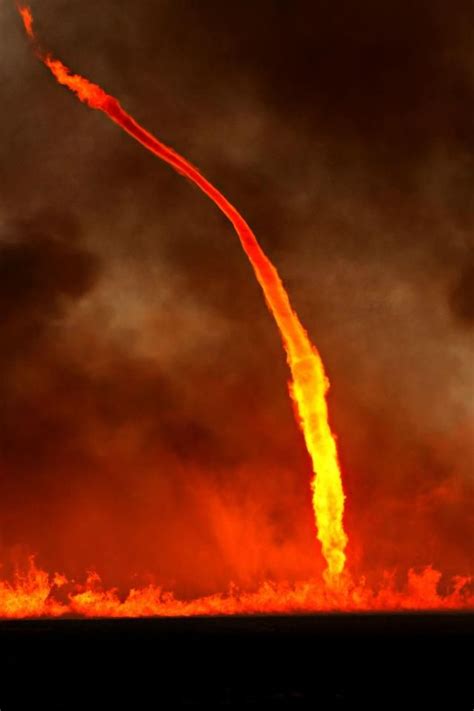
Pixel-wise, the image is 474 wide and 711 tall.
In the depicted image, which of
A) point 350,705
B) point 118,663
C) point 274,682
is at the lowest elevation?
point 350,705

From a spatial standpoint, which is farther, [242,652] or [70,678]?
[242,652]

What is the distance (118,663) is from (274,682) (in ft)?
127

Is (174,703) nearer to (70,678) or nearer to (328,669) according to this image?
(70,678)

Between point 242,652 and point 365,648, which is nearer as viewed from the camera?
point 242,652

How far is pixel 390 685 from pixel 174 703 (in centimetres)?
2621

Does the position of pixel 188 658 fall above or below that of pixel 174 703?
above

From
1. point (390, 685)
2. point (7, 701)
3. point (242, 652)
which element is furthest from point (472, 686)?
point (242, 652)

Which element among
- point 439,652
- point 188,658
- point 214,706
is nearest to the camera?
point 214,706

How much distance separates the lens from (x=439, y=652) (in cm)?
17025

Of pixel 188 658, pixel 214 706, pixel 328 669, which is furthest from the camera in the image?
pixel 188 658

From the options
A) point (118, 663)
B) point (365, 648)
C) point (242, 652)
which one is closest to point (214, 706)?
point (118, 663)

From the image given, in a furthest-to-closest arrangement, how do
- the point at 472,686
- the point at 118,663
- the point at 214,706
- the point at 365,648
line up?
the point at 365,648 → the point at 118,663 → the point at 472,686 → the point at 214,706

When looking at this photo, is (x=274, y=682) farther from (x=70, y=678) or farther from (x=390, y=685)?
(x=70, y=678)

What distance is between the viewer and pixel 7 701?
97438 millimetres
